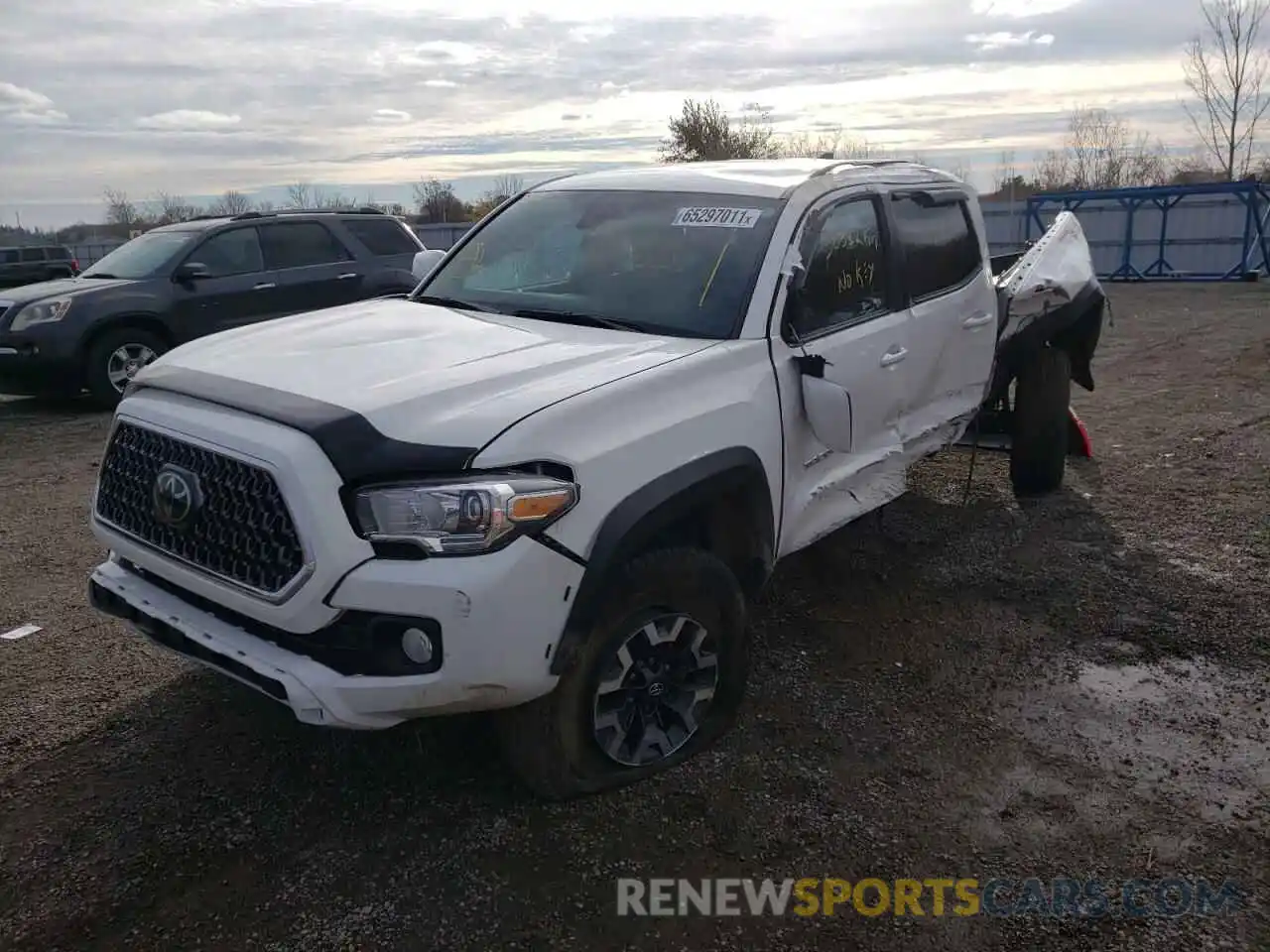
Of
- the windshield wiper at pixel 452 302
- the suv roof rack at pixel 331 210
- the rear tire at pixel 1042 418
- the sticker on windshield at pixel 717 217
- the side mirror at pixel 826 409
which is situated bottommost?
the rear tire at pixel 1042 418

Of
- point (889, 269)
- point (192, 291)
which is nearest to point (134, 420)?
point (889, 269)

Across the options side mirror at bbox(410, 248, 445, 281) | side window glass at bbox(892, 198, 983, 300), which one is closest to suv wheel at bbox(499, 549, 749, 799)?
side window glass at bbox(892, 198, 983, 300)

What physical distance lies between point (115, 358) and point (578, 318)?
282 inches

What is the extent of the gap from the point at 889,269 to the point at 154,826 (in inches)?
137

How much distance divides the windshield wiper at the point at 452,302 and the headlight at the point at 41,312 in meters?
Answer: 6.19

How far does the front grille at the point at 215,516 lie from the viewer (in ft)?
8.51

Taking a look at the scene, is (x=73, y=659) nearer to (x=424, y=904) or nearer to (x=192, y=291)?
(x=424, y=904)

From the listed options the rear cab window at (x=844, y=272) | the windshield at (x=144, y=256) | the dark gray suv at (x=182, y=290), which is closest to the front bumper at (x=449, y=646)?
the rear cab window at (x=844, y=272)

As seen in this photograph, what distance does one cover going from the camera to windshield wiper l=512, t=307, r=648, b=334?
11.6 ft

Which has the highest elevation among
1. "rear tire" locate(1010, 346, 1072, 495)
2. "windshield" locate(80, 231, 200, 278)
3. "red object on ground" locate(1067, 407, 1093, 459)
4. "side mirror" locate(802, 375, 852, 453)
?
"windshield" locate(80, 231, 200, 278)

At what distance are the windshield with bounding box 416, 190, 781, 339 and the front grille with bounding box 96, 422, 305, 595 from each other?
140 cm

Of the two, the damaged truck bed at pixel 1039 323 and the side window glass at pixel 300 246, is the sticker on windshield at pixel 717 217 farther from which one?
the side window glass at pixel 300 246

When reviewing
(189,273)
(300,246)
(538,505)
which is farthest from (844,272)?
(300,246)

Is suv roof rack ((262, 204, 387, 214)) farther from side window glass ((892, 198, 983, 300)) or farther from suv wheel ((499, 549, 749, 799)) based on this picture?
suv wheel ((499, 549, 749, 799))
